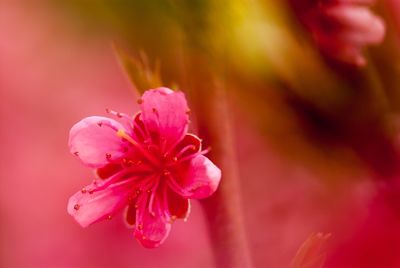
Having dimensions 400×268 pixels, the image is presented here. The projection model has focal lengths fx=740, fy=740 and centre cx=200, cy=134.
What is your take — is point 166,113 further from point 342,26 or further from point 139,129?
point 342,26

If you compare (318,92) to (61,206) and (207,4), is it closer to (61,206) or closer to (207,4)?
(207,4)

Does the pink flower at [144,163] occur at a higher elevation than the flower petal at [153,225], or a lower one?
higher

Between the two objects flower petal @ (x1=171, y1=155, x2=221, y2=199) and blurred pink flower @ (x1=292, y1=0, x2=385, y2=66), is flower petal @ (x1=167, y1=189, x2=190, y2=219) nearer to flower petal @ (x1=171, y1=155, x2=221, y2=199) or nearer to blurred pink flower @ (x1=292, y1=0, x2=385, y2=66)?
flower petal @ (x1=171, y1=155, x2=221, y2=199)

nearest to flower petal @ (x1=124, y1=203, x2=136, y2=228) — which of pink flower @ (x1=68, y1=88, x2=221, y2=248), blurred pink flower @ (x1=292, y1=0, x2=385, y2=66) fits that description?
pink flower @ (x1=68, y1=88, x2=221, y2=248)

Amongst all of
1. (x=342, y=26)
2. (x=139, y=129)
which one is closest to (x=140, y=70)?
(x=139, y=129)

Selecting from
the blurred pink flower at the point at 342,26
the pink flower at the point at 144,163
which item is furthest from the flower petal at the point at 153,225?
the blurred pink flower at the point at 342,26

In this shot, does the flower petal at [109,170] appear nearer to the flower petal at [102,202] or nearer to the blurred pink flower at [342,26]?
the flower petal at [102,202]

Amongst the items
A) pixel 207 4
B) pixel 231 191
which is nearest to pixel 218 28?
pixel 207 4
